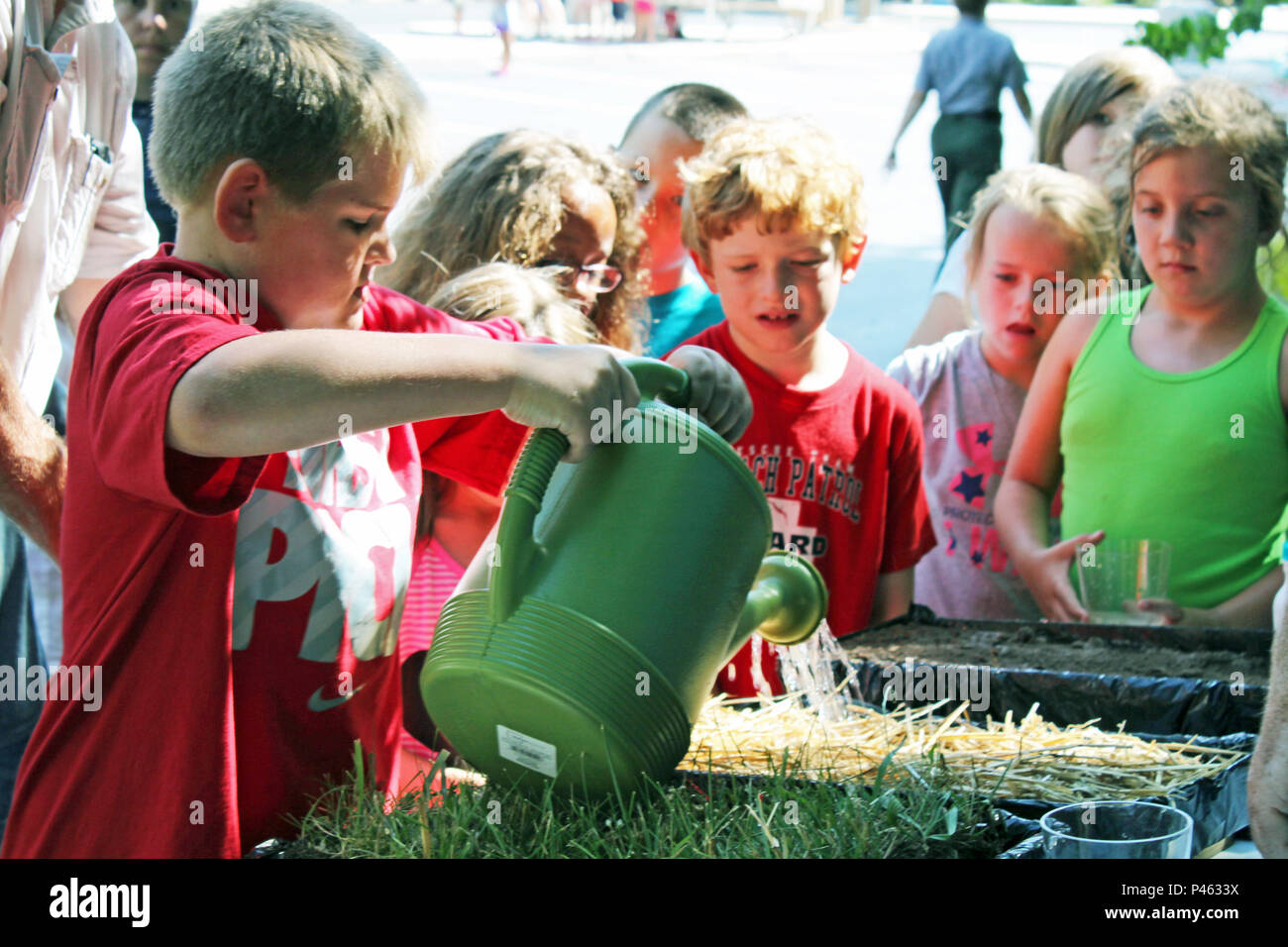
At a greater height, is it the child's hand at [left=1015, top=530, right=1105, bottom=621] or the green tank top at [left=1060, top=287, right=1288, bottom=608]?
the green tank top at [left=1060, top=287, right=1288, bottom=608]

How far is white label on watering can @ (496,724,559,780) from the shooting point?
1046 mm

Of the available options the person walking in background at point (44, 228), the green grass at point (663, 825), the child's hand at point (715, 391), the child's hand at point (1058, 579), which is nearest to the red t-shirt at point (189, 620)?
the green grass at point (663, 825)

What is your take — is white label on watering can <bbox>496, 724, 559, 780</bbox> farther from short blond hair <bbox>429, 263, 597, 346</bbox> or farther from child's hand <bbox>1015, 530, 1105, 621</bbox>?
child's hand <bbox>1015, 530, 1105, 621</bbox>

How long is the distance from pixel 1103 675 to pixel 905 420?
703mm

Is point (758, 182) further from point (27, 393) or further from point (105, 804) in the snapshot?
point (105, 804)

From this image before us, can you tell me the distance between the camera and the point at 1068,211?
261 cm

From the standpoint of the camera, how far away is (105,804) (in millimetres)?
1194

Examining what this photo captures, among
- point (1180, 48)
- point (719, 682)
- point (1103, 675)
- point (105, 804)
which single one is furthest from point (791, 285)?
point (1180, 48)

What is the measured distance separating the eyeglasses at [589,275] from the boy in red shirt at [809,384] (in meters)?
0.20

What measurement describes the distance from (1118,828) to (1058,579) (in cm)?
111

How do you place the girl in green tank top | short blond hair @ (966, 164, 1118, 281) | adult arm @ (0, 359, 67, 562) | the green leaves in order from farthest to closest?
1. the green leaves
2. short blond hair @ (966, 164, 1118, 281)
3. the girl in green tank top
4. adult arm @ (0, 359, 67, 562)

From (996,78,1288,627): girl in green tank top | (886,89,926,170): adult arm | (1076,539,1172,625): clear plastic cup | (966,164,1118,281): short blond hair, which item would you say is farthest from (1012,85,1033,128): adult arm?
(1076,539,1172,625): clear plastic cup

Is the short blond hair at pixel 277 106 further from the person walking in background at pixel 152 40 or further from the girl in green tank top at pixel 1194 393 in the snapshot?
the person walking in background at pixel 152 40
